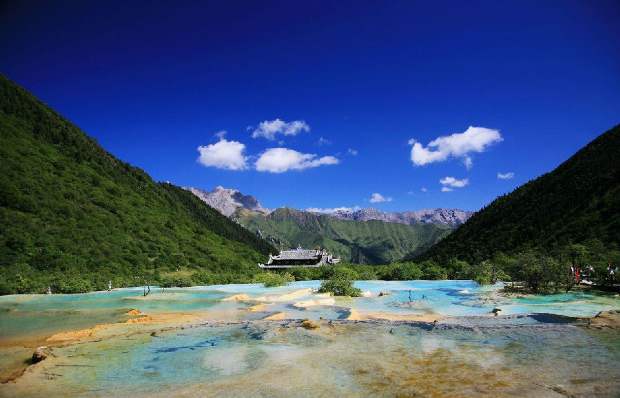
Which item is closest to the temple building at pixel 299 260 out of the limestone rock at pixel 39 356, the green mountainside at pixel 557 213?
the green mountainside at pixel 557 213

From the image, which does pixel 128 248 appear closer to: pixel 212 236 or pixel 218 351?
pixel 212 236

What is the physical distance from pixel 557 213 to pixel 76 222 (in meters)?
83.0

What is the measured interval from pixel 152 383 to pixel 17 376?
4.60 meters

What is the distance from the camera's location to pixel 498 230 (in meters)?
90.3

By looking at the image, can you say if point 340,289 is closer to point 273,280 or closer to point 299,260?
point 273,280

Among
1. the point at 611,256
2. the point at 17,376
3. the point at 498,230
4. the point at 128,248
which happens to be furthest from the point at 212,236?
the point at 17,376

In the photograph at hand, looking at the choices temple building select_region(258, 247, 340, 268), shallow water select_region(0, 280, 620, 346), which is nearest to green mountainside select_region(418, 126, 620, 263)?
shallow water select_region(0, 280, 620, 346)

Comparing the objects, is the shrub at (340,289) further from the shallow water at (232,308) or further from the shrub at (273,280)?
the shrub at (273,280)

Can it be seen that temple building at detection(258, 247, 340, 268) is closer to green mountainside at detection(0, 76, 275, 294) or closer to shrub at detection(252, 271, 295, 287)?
green mountainside at detection(0, 76, 275, 294)

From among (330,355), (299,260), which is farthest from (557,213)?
(330,355)

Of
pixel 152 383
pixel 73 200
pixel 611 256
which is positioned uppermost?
pixel 73 200

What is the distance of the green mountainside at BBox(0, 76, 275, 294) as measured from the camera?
169ft

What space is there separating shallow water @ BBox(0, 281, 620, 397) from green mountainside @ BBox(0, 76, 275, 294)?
29.0 metres

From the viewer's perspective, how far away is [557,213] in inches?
3027
